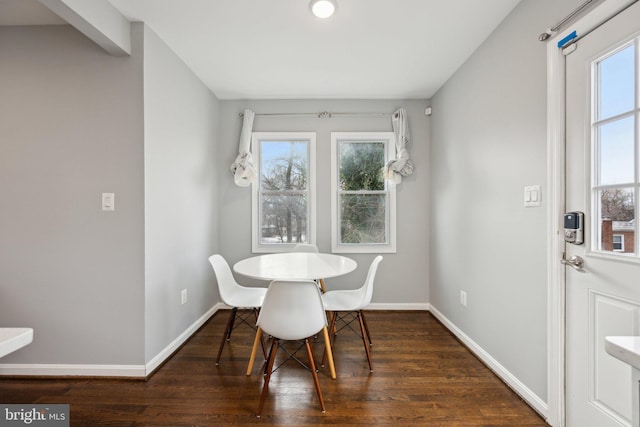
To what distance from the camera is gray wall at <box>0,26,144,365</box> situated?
2.05 meters

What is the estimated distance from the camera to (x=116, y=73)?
2.05 metres

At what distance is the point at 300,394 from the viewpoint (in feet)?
6.12

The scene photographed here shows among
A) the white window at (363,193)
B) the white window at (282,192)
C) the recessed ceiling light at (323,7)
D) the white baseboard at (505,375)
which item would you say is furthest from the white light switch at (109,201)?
the white baseboard at (505,375)

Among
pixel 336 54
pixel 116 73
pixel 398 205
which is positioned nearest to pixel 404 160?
pixel 398 205

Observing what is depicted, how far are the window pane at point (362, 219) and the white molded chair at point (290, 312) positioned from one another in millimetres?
1853

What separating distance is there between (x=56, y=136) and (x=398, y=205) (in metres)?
3.28

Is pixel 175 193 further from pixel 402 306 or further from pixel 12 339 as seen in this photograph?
pixel 402 306

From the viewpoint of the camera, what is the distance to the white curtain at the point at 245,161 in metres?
3.29

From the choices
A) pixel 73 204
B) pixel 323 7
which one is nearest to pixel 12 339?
pixel 73 204

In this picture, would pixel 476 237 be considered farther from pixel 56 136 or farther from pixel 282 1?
pixel 56 136

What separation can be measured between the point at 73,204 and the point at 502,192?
317cm

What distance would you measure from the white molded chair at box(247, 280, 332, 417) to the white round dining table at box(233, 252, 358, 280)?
8.6 inches

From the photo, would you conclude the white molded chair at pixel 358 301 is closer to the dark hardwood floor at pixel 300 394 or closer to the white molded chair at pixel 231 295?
the dark hardwood floor at pixel 300 394

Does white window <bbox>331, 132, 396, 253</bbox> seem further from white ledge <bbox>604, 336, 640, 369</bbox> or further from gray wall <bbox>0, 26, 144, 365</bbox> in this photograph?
white ledge <bbox>604, 336, 640, 369</bbox>
